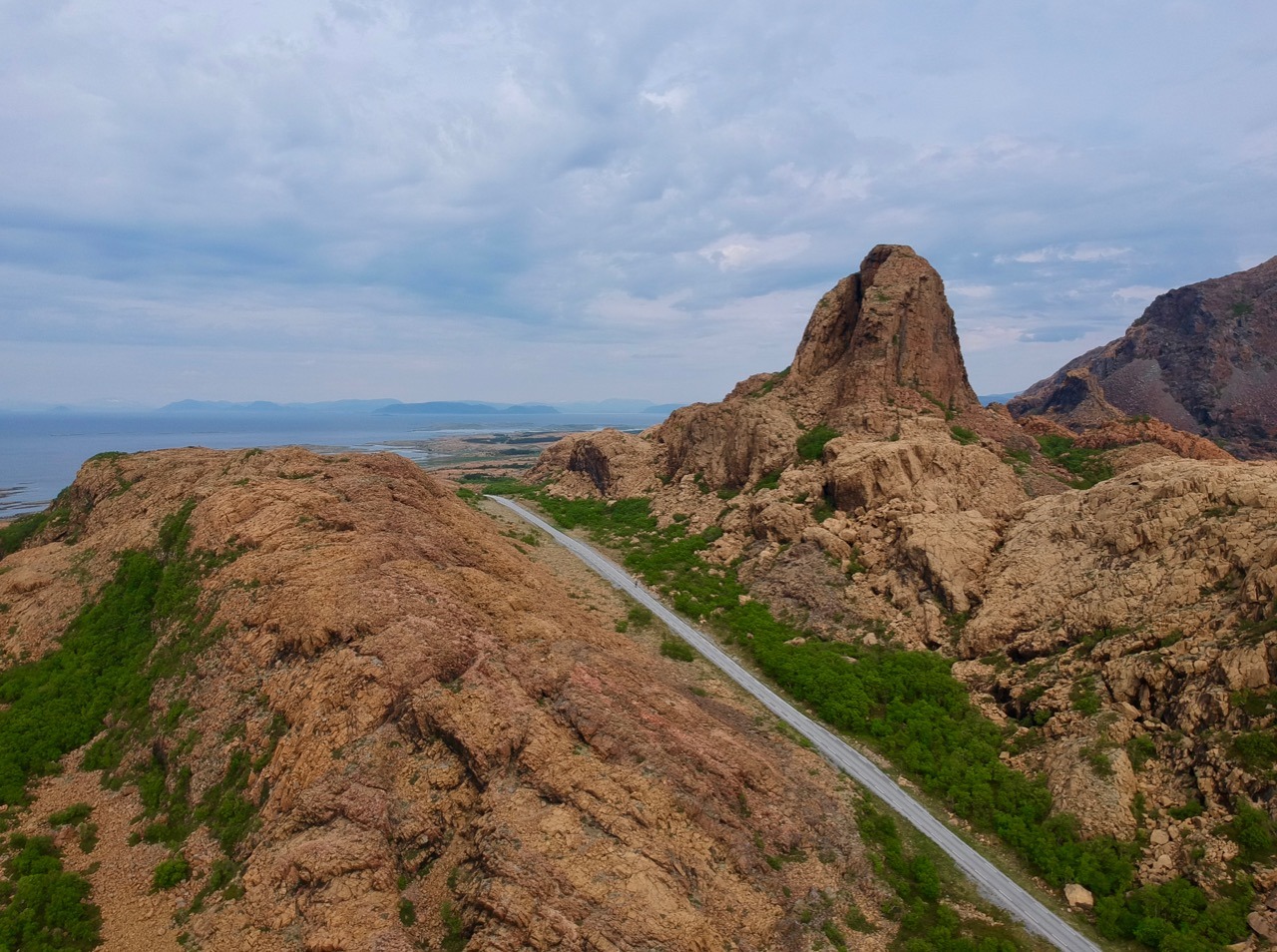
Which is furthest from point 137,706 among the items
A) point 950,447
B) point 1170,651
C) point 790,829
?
point 950,447

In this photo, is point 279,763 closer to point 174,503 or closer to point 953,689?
point 174,503

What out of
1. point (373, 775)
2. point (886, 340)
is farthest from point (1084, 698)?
point (886, 340)

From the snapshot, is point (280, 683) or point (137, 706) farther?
point (137, 706)

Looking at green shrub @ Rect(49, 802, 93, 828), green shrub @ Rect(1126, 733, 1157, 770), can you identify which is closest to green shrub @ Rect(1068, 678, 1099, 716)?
green shrub @ Rect(1126, 733, 1157, 770)

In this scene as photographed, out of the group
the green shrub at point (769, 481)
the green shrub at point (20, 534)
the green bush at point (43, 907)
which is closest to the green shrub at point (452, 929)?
the green bush at point (43, 907)

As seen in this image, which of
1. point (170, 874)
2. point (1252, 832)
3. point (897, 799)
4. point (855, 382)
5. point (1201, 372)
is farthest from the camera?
point (1201, 372)

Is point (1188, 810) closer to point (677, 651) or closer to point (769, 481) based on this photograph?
point (677, 651)
